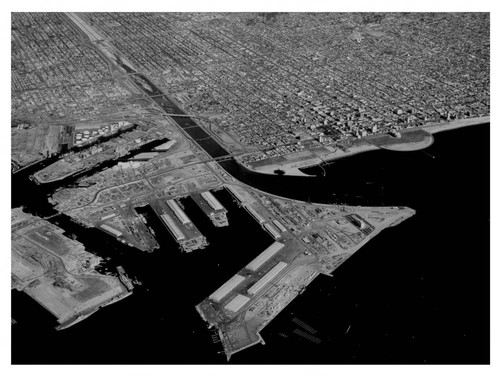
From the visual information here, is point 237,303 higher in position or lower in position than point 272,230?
lower

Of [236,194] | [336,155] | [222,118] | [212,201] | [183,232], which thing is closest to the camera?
[183,232]

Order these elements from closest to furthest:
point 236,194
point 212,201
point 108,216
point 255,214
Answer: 1. point 108,216
2. point 255,214
3. point 212,201
4. point 236,194

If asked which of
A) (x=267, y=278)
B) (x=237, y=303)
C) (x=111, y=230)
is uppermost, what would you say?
(x=111, y=230)

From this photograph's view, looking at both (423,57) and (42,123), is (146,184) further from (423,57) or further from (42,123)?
(423,57)

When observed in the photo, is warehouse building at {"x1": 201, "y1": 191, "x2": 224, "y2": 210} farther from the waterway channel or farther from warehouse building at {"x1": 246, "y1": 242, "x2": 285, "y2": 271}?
warehouse building at {"x1": 246, "y1": 242, "x2": 285, "y2": 271}

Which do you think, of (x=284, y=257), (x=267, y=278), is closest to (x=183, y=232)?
(x=284, y=257)

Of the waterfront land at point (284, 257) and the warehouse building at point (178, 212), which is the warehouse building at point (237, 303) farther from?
the warehouse building at point (178, 212)

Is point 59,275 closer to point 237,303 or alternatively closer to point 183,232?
point 183,232

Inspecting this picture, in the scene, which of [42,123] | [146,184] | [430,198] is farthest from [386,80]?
[42,123]

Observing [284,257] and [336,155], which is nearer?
[284,257]

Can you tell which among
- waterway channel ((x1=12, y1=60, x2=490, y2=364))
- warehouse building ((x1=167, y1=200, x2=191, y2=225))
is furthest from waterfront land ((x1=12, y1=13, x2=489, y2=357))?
waterway channel ((x1=12, y1=60, x2=490, y2=364))
